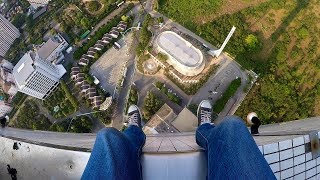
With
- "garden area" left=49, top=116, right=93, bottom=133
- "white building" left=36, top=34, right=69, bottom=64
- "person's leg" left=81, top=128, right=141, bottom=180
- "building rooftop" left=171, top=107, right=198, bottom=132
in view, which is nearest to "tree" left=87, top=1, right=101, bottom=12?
"white building" left=36, top=34, right=69, bottom=64

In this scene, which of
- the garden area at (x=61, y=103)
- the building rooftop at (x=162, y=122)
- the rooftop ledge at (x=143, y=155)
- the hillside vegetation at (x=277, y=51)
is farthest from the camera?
the garden area at (x=61, y=103)

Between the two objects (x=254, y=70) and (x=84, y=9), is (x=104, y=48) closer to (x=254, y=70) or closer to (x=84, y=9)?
(x=84, y=9)

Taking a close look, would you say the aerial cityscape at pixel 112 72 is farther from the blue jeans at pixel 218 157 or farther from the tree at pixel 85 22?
the blue jeans at pixel 218 157

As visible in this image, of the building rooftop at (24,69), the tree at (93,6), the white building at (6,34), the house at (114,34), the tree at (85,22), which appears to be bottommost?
the house at (114,34)

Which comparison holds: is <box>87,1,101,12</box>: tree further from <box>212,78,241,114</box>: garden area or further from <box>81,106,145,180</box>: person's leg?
<box>81,106,145,180</box>: person's leg

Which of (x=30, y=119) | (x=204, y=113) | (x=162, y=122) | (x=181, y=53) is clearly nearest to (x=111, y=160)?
(x=204, y=113)

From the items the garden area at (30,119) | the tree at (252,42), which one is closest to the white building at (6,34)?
the garden area at (30,119)
